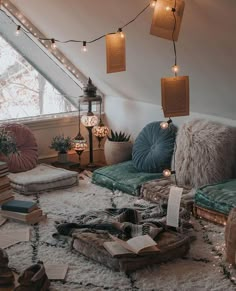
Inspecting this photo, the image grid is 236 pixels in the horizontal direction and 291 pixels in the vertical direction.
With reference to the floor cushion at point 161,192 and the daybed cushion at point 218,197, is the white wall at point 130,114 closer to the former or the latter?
the floor cushion at point 161,192

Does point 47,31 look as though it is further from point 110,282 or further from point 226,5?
point 110,282

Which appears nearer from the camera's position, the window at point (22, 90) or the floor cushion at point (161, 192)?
the floor cushion at point (161, 192)

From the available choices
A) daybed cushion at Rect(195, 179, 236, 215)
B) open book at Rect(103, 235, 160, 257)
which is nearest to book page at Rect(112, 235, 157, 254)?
open book at Rect(103, 235, 160, 257)

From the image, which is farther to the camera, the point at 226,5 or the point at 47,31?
the point at 47,31

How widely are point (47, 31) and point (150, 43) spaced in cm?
124

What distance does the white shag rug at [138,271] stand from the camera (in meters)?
2.71

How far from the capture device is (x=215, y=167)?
3824mm

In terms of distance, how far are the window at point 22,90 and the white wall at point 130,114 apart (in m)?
0.54

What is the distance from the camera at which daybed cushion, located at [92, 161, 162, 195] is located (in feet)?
13.7

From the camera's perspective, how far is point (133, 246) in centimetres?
288

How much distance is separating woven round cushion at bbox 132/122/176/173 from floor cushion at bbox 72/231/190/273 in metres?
1.30

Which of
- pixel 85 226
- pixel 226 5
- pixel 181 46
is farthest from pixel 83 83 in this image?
pixel 226 5

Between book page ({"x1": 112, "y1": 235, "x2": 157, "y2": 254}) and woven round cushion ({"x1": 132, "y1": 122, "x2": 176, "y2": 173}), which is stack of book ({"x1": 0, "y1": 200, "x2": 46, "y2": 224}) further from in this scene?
woven round cushion ({"x1": 132, "y1": 122, "x2": 176, "y2": 173})

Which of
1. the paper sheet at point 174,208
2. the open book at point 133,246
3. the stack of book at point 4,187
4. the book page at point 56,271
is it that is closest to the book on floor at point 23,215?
the stack of book at point 4,187
